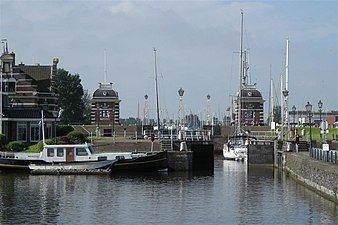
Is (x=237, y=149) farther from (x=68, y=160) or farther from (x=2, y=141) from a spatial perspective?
(x=68, y=160)

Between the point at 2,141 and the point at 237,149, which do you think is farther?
the point at 237,149

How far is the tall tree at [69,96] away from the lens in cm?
13775

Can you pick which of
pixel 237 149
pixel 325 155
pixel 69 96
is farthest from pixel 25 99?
pixel 325 155

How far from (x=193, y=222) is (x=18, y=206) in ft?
36.7

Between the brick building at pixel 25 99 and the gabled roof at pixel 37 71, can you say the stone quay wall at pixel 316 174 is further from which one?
the gabled roof at pixel 37 71

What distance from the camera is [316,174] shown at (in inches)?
1882

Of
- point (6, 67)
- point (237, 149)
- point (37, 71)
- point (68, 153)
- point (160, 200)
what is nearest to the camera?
point (160, 200)

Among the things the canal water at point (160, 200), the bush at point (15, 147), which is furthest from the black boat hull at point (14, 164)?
the bush at point (15, 147)

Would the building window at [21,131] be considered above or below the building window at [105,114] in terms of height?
below

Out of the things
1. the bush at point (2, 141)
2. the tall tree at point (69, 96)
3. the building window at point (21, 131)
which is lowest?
the bush at point (2, 141)

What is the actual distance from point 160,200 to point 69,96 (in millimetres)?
96619

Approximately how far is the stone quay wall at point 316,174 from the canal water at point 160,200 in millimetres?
674

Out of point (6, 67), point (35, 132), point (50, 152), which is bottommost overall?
point (50, 152)

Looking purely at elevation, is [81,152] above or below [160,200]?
above
